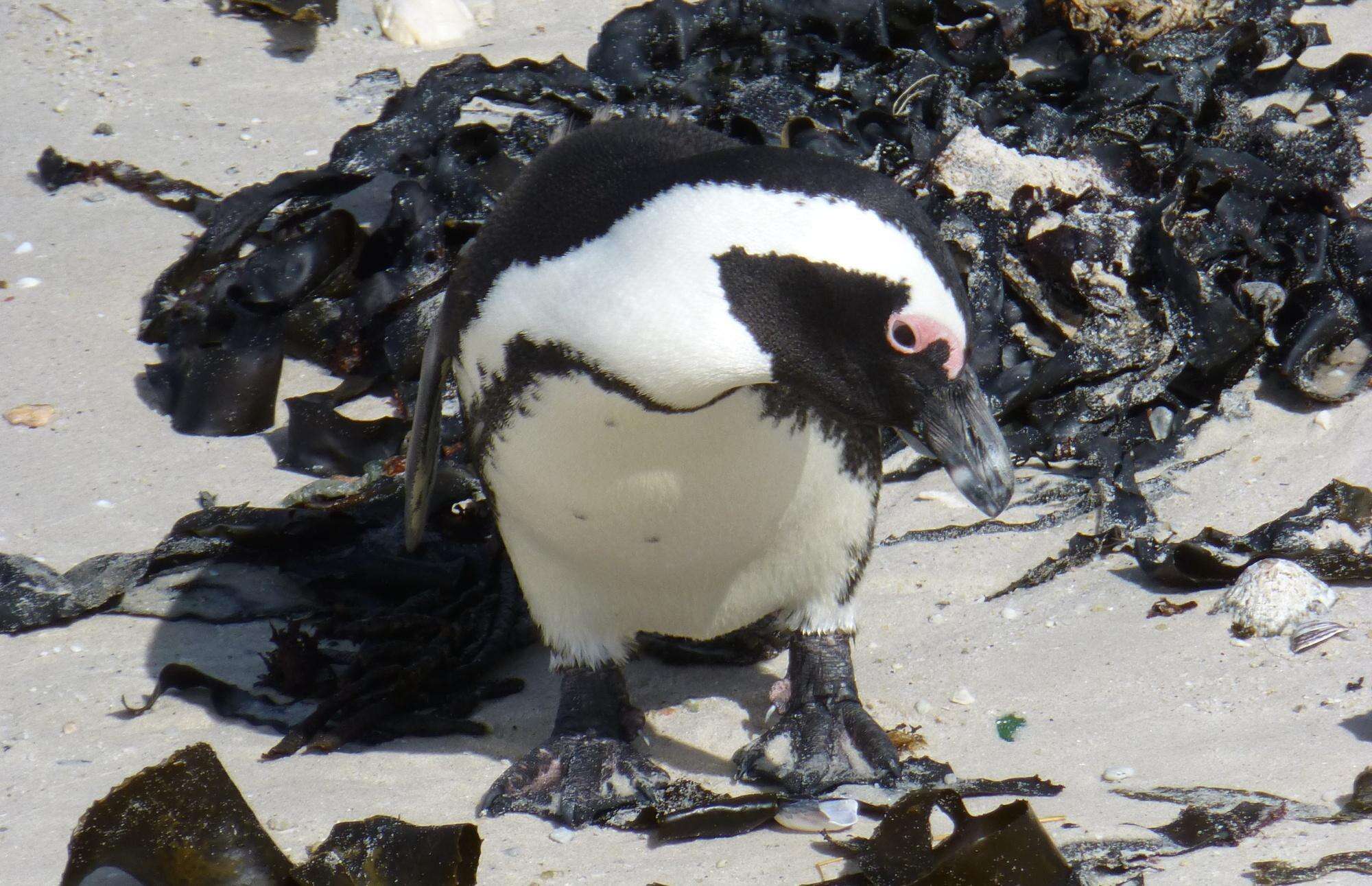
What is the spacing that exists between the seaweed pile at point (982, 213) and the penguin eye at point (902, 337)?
119 centimetres

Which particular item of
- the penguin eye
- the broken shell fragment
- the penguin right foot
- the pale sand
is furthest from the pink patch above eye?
the broken shell fragment

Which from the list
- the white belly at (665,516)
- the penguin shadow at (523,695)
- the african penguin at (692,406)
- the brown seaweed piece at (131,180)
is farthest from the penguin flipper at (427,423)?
the brown seaweed piece at (131,180)

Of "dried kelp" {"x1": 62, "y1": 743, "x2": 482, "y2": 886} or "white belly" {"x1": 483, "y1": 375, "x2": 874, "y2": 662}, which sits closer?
"dried kelp" {"x1": 62, "y1": 743, "x2": 482, "y2": 886}

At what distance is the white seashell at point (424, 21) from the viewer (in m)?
5.25

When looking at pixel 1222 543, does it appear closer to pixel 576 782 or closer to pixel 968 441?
pixel 968 441

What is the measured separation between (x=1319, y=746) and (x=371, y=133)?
10.5 ft

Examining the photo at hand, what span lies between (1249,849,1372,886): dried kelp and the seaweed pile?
3.30ft

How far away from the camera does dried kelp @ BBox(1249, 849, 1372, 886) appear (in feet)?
6.66

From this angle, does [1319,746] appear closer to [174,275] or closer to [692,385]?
[692,385]

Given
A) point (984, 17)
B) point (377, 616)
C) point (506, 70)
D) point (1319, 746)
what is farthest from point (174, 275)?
point (1319, 746)

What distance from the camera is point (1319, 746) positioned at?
95.8 inches

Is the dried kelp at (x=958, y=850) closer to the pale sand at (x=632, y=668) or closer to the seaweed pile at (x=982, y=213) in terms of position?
the pale sand at (x=632, y=668)

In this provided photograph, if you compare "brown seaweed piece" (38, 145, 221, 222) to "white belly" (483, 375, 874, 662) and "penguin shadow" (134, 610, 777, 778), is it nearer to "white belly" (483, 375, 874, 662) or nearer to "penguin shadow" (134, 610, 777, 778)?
"penguin shadow" (134, 610, 777, 778)

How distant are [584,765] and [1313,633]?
1335 mm
